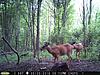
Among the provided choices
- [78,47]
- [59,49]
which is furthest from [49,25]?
[78,47]

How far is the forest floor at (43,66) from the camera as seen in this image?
2.23 m

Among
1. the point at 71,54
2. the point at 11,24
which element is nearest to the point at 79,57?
the point at 71,54

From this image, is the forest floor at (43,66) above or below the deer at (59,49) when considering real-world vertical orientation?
below

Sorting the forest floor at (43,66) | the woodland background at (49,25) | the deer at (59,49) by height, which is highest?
the woodland background at (49,25)

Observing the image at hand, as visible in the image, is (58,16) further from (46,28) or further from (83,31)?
(83,31)

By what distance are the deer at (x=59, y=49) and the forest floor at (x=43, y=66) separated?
0.10 m

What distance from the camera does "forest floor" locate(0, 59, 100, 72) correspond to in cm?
223

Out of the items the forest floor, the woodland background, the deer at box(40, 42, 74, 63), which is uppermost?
the woodland background

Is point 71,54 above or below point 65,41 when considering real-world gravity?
below

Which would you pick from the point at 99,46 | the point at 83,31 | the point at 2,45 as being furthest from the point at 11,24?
the point at 99,46

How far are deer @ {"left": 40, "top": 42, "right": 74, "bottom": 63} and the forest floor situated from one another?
0.31ft

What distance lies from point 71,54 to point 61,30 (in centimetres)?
28

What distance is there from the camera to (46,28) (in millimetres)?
2207

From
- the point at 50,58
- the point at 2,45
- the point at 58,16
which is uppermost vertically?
the point at 58,16
